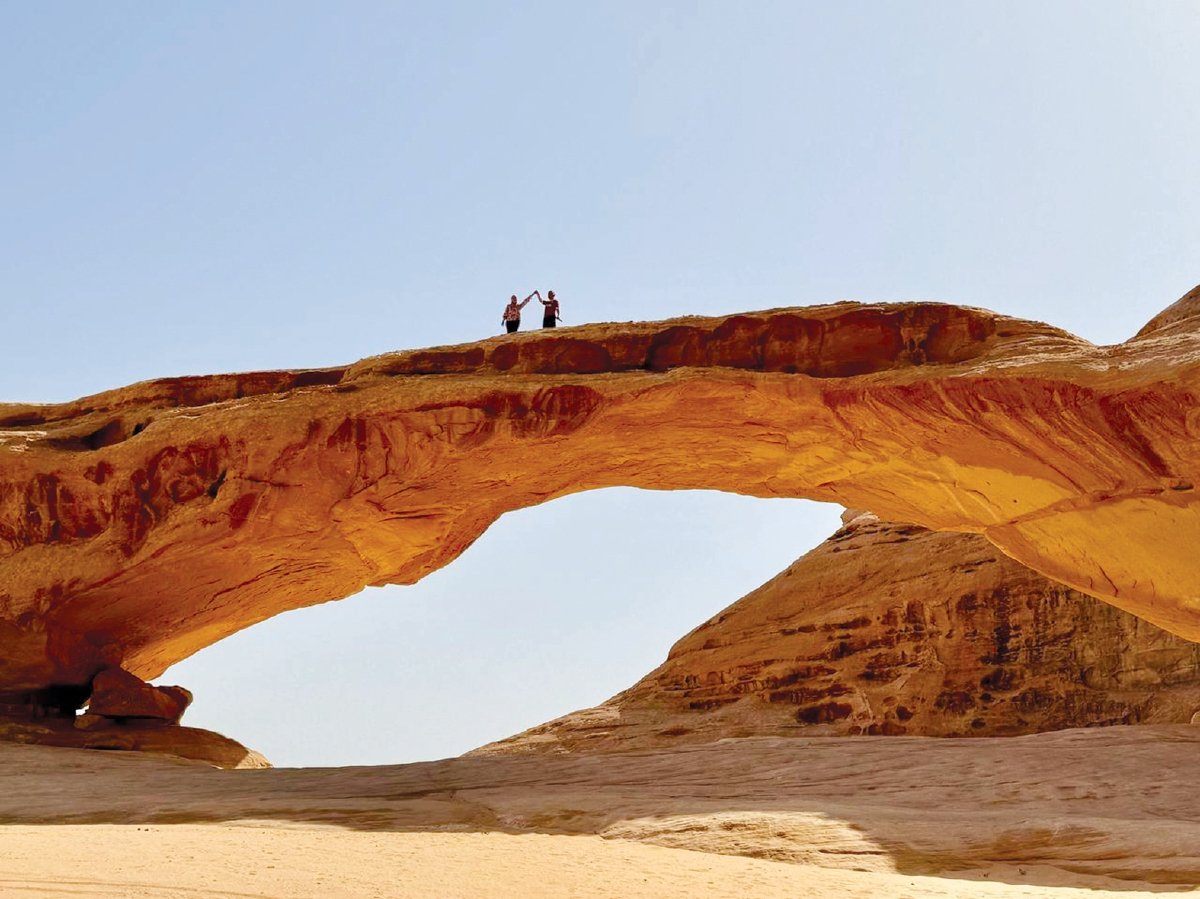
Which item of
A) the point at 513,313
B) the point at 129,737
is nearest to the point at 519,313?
the point at 513,313

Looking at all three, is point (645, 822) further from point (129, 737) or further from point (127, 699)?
point (127, 699)

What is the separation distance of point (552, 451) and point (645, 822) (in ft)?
28.9

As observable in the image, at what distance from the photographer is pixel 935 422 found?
713 inches

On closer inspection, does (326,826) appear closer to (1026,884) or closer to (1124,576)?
(1026,884)

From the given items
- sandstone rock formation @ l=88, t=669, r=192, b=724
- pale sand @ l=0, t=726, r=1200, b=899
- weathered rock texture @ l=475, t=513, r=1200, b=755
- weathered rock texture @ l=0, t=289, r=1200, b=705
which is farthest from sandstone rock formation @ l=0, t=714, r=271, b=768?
weathered rock texture @ l=475, t=513, r=1200, b=755

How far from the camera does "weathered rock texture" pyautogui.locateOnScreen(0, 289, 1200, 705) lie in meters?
17.8

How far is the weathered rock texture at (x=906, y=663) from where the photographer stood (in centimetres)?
2539

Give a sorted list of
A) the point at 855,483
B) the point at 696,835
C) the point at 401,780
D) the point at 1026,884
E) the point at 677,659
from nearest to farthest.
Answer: the point at 1026,884 < the point at 696,835 < the point at 401,780 < the point at 855,483 < the point at 677,659

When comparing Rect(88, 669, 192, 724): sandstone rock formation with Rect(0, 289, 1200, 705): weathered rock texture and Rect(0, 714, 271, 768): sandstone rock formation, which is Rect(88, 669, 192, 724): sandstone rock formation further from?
Rect(0, 289, 1200, 705): weathered rock texture

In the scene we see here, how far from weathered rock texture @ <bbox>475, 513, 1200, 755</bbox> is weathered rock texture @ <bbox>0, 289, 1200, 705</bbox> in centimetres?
663

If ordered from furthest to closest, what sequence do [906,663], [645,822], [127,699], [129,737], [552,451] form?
[906,663] → [127,699] → [552,451] → [129,737] → [645,822]

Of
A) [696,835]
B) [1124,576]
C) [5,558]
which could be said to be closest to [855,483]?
[1124,576]

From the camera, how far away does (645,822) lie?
11852 mm

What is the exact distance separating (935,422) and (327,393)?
9.64 metres
